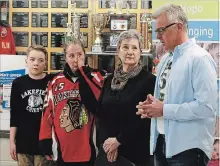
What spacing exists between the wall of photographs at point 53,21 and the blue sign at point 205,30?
68 cm

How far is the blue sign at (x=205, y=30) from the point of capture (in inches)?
129

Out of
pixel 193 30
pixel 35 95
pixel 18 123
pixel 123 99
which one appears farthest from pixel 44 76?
pixel 193 30

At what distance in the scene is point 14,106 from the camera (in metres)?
2.71

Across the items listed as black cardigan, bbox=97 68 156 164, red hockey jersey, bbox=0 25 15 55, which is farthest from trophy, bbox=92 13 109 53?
black cardigan, bbox=97 68 156 164

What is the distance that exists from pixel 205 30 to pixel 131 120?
1.33 meters

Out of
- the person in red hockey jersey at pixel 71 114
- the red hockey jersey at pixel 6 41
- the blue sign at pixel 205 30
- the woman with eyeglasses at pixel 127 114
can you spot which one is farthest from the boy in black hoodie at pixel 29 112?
the red hockey jersey at pixel 6 41

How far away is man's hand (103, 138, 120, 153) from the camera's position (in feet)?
7.59

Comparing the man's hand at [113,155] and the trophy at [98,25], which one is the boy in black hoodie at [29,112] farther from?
the trophy at [98,25]

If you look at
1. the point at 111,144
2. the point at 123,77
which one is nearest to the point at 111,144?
the point at 111,144

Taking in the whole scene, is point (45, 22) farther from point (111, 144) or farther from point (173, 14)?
point (173, 14)

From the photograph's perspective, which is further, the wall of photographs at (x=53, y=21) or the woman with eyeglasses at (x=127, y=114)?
the wall of photographs at (x=53, y=21)

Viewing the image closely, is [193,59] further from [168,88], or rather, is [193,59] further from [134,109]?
[134,109]

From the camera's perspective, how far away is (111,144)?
2.32m

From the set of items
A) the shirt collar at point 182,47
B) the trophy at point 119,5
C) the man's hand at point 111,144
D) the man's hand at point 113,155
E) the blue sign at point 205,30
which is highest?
the trophy at point 119,5
